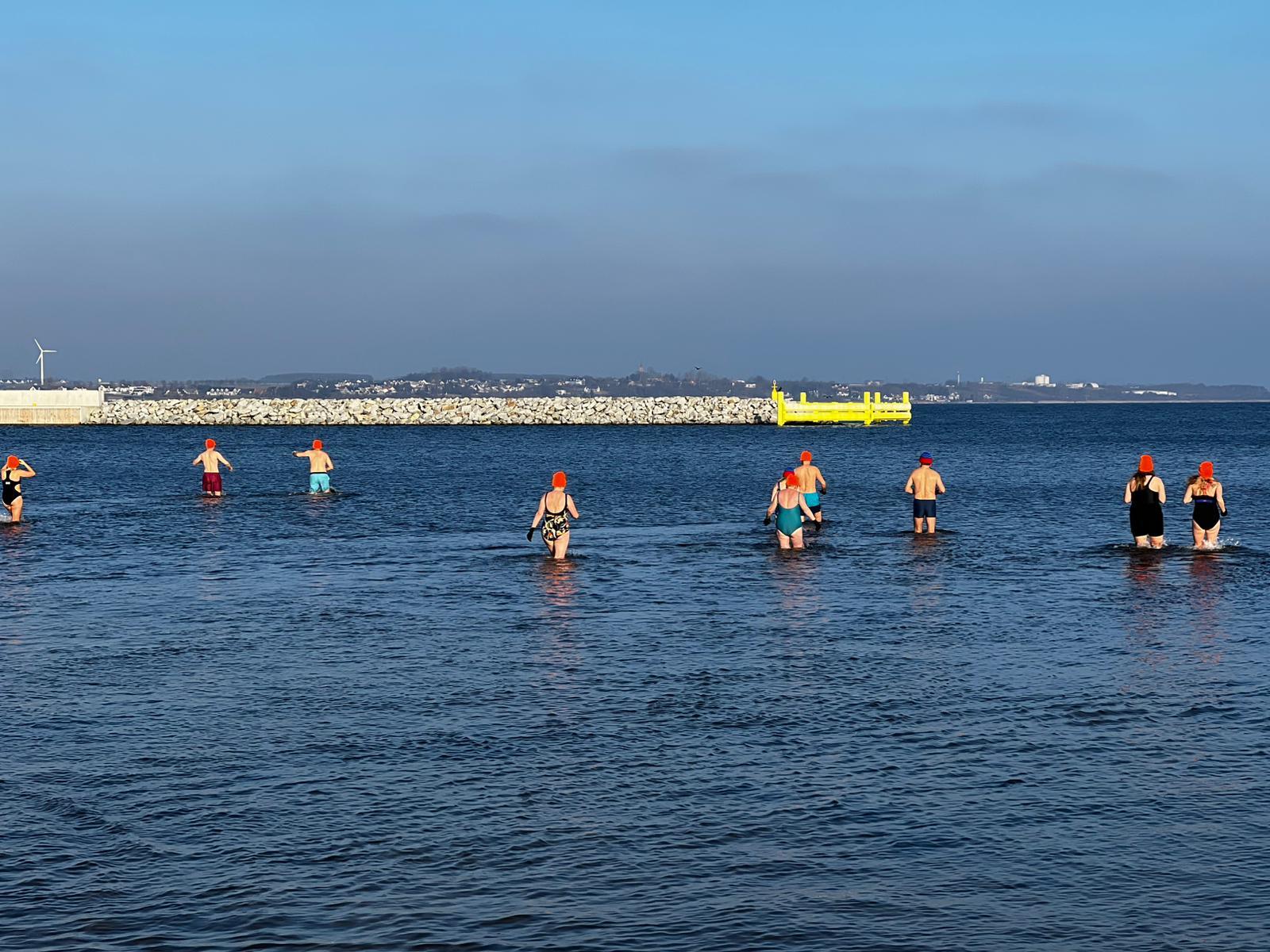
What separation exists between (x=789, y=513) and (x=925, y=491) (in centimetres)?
446

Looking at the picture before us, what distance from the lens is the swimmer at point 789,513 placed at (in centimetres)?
2769

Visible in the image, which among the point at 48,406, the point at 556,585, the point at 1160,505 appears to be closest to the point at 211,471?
the point at 556,585

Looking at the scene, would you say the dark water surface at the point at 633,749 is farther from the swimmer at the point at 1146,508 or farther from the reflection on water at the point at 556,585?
the swimmer at the point at 1146,508

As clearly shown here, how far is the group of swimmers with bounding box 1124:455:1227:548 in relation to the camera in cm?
2691

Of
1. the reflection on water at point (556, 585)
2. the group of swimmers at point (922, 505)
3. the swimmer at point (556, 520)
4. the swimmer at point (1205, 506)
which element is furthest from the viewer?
the swimmer at point (1205, 506)

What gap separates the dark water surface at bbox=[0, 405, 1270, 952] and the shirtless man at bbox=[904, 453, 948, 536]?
65.7 inches

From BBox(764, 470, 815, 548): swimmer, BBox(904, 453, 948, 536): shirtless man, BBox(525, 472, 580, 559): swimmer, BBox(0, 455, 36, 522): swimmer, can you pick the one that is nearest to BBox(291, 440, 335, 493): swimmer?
BBox(0, 455, 36, 522): swimmer

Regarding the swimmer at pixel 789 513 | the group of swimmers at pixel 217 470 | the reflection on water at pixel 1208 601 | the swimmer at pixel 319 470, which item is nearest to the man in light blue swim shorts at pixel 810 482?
the swimmer at pixel 789 513

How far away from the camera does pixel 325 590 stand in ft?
76.2

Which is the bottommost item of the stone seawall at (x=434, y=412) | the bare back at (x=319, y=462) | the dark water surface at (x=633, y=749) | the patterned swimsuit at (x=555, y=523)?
the dark water surface at (x=633, y=749)

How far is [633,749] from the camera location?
41.4 ft

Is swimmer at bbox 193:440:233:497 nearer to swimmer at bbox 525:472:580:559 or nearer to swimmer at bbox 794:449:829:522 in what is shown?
swimmer at bbox 525:472:580:559

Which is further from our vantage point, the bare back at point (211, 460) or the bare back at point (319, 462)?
the bare back at point (211, 460)

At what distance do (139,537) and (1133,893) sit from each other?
26382 millimetres
